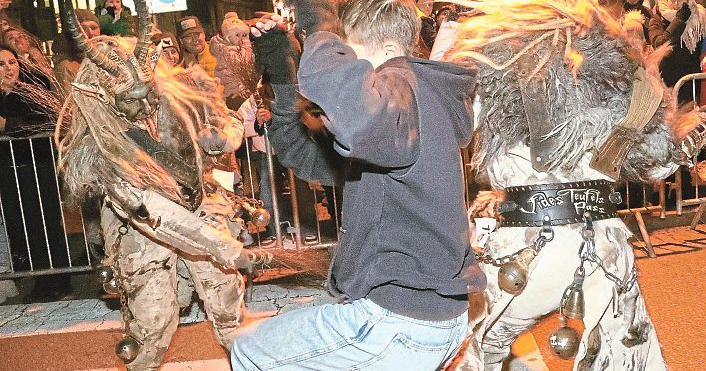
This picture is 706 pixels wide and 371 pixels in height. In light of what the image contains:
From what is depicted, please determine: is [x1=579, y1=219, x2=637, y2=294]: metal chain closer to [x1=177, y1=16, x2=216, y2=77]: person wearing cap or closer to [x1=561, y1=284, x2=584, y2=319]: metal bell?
[x1=561, y1=284, x2=584, y2=319]: metal bell

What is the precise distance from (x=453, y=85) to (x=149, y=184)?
5.82ft

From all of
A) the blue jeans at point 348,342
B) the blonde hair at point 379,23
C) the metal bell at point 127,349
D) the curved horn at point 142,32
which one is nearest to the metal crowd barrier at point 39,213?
the metal bell at point 127,349

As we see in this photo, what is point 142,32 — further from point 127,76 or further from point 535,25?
point 535,25

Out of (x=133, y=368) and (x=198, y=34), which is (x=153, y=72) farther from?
(x=198, y=34)

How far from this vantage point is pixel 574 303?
2750 mm

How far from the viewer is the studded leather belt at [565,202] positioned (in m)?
→ 2.84

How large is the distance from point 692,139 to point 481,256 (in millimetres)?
996

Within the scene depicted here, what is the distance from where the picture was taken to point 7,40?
257 inches

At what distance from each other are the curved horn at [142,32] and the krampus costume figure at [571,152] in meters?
1.45

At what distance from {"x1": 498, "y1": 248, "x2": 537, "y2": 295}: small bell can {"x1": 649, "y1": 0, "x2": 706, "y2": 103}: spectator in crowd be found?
203 inches

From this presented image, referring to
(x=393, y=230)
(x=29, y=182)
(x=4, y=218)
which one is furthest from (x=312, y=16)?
(x=4, y=218)

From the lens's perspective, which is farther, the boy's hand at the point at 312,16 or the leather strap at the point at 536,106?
the leather strap at the point at 536,106

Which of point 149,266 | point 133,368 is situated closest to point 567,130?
point 149,266

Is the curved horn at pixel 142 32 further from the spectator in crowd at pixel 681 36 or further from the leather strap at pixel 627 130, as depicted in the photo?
the spectator in crowd at pixel 681 36
